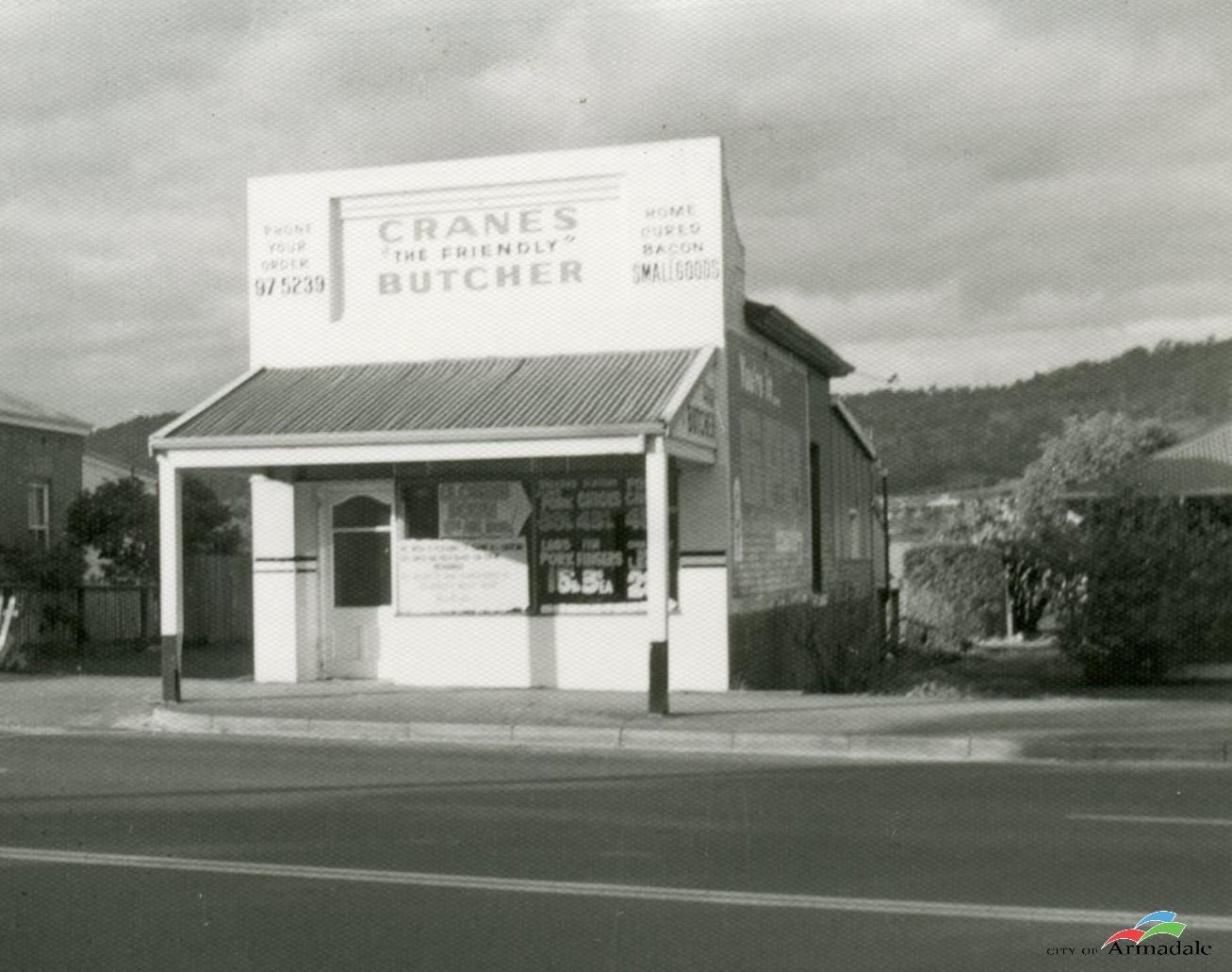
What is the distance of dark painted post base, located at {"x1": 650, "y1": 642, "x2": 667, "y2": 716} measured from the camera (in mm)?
15477

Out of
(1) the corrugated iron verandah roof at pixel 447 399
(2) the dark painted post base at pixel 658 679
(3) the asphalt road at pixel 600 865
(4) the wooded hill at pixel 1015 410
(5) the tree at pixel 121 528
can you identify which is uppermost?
(4) the wooded hill at pixel 1015 410

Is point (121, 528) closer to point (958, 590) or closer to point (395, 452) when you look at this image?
point (958, 590)

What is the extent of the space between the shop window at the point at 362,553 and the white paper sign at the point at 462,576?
0.41m

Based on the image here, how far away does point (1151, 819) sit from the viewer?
9.75m

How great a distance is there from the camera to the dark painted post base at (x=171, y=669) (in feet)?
56.2

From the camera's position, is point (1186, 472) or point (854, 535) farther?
point (1186, 472)

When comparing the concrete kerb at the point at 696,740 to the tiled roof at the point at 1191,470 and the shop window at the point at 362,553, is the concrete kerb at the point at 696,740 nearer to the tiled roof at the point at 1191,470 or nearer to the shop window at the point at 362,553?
the shop window at the point at 362,553

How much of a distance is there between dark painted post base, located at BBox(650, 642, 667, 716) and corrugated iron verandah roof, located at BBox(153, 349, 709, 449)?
2.17 meters

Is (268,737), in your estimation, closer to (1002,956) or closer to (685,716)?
(685,716)

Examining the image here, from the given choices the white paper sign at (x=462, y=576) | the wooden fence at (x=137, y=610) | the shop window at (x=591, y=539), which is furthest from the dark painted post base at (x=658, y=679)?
the wooden fence at (x=137, y=610)

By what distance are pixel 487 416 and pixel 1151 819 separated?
8.92 m

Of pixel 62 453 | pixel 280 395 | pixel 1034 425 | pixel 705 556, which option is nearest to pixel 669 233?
pixel 705 556

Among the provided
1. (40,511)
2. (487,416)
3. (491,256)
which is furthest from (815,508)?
(40,511)

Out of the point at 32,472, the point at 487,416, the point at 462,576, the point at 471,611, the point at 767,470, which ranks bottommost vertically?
the point at 471,611
